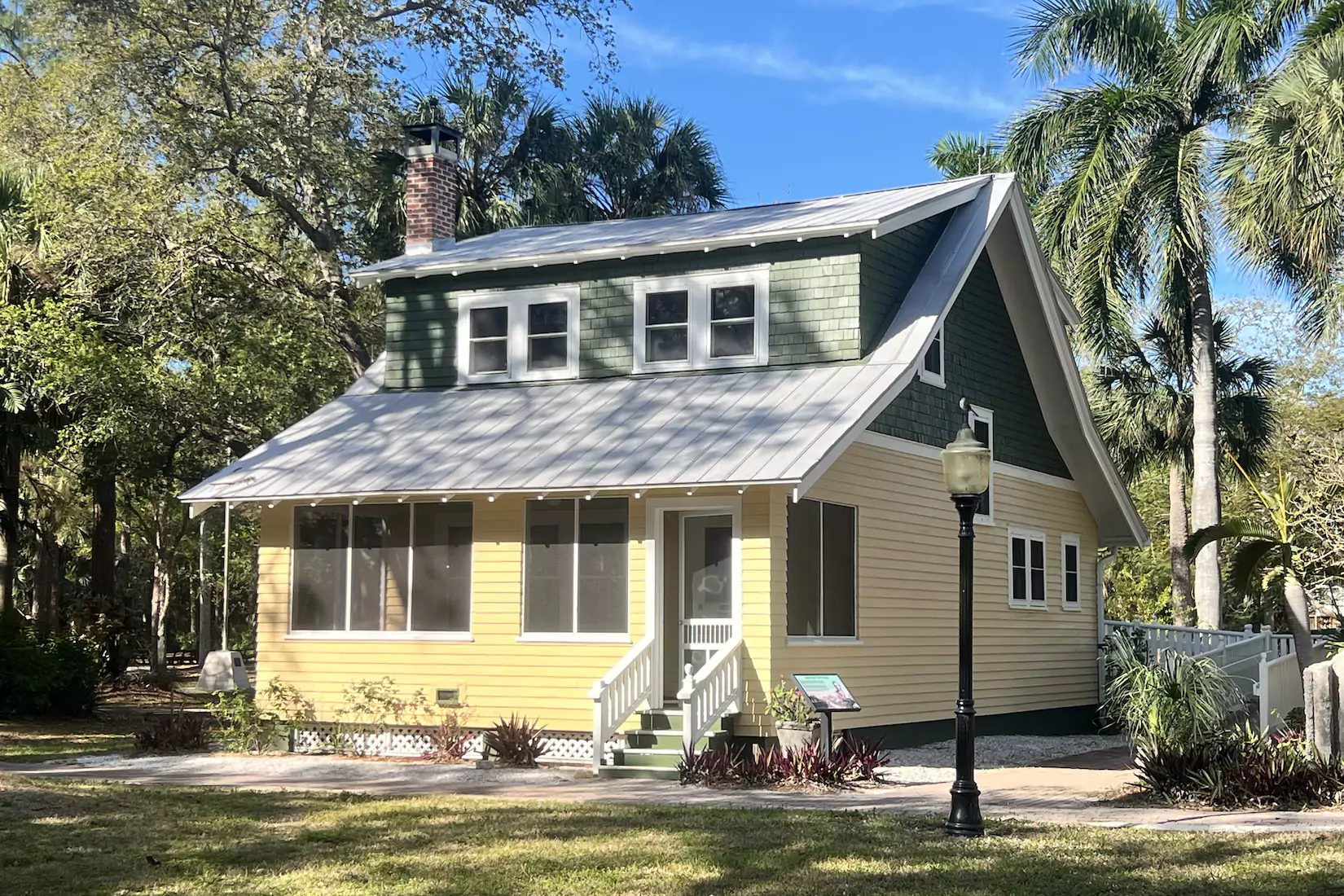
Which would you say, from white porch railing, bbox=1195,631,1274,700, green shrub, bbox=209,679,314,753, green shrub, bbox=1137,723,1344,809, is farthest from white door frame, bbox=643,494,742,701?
white porch railing, bbox=1195,631,1274,700

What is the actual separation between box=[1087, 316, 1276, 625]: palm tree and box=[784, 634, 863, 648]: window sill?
1395 centimetres

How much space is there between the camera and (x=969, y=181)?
67.9 ft

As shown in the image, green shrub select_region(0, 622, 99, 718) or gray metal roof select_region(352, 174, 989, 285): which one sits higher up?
gray metal roof select_region(352, 174, 989, 285)

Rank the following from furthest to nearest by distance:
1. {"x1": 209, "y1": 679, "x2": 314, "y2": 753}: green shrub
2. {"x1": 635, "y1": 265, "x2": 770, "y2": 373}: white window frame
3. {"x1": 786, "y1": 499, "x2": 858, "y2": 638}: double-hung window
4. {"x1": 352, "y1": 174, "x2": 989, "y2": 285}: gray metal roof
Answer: {"x1": 635, "y1": 265, "x2": 770, "y2": 373}: white window frame, {"x1": 352, "y1": 174, "x2": 989, "y2": 285}: gray metal roof, {"x1": 209, "y1": 679, "x2": 314, "y2": 753}: green shrub, {"x1": 786, "y1": 499, "x2": 858, "y2": 638}: double-hung window

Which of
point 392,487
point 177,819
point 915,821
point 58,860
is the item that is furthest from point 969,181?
point 58,860

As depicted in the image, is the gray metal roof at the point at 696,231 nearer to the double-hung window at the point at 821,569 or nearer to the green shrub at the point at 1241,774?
the double-hung window at the point at 821,569

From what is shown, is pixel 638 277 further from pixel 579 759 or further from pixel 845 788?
pixel 845 788

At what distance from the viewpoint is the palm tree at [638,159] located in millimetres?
35438

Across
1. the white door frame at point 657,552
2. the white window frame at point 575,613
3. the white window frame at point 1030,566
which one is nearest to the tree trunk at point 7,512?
the white window frame at point 575,613

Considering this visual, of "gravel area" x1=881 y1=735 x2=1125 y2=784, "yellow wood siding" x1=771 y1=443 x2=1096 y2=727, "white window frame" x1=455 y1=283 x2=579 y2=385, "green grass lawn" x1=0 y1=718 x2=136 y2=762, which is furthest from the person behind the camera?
"white window frame" x1=455 y1=283 x2=579 y2=385

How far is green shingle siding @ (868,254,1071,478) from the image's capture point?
62.5ft

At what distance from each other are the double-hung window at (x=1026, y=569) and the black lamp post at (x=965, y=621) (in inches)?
402

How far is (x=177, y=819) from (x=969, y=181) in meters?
13.7

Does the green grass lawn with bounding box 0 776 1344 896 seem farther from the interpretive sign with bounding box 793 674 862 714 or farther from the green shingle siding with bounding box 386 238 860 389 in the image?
the green shingle siding with bounding box 386 238 860 389
